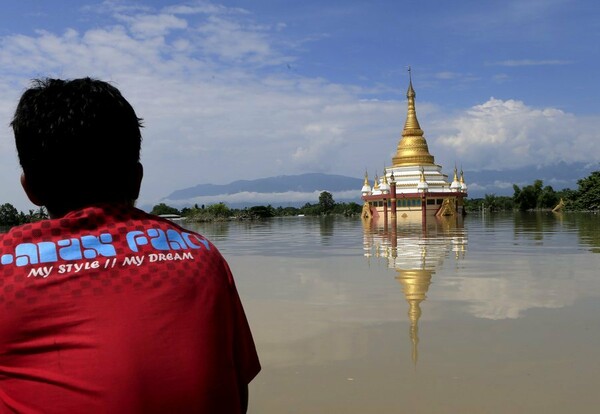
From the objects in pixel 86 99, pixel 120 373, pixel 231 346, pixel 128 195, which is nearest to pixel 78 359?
pixel 120 373

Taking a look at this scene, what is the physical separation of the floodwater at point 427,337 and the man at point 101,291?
2204mm

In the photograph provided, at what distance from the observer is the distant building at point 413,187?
35.2 metres

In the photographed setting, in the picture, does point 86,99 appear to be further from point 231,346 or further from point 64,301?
point 231,346

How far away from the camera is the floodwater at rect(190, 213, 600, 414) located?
142 inches

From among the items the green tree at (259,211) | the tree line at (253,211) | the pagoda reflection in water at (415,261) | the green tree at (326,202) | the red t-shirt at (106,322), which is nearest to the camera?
the red t-shirt at (106,322)

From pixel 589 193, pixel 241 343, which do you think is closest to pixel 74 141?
pixel 241 343

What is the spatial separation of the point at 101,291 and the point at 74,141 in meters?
0.40

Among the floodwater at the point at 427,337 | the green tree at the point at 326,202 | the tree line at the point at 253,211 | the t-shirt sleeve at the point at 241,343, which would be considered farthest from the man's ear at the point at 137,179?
the green tree at the point at 326,202

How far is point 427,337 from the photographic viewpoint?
4.88m

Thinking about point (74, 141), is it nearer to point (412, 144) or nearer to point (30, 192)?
point (30, 192)

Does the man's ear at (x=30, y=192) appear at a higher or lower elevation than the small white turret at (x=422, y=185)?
lower

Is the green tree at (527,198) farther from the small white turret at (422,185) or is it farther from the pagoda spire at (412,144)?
the small white turret at (422,185)

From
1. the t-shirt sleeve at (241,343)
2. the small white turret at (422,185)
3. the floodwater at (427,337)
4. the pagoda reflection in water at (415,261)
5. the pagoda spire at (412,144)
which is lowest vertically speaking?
the floodwater at (427,337)

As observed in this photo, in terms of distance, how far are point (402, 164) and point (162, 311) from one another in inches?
1514
